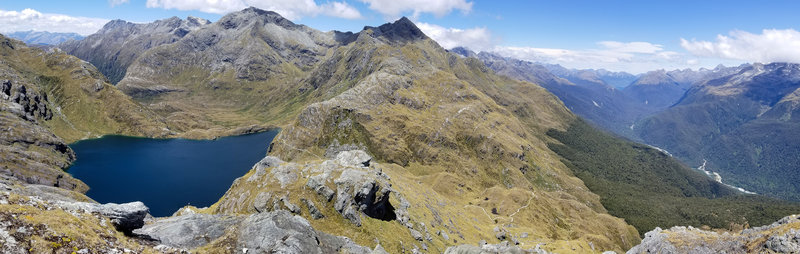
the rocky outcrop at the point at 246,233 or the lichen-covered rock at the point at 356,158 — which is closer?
the rocky outcrop at the point at 246,233

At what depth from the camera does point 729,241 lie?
68.4 meters

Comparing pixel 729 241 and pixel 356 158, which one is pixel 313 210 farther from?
pixel 729 241

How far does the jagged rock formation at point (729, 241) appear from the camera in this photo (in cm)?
5841

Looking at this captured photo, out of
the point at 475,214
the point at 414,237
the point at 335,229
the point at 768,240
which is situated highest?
the point at 768,240

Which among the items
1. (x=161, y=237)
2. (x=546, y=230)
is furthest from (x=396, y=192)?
(x=546, y=230)

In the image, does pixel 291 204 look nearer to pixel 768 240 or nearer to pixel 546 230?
pixel 768 240

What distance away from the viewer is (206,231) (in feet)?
140

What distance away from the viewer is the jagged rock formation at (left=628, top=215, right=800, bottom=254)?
58.4 metres

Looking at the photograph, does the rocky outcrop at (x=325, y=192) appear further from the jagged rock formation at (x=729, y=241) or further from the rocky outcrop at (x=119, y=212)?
the jagged rock formation at (x=729, y=241)

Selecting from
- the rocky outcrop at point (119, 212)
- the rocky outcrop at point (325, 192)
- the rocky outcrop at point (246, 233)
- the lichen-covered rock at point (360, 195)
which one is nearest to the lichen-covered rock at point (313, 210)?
the rocky outcrop at point (325, 192)

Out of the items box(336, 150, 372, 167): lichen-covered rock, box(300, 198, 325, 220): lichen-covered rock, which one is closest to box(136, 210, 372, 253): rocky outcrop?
box(300, 198, 325, 220): lichen-covered rock

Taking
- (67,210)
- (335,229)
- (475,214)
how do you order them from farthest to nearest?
1. (475,214)
2. (335,229)
3. (67,210)

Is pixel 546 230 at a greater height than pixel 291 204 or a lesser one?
lesser

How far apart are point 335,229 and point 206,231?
36558 millimetres
